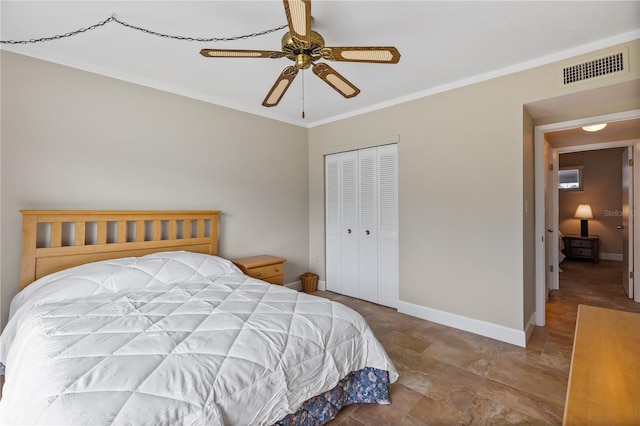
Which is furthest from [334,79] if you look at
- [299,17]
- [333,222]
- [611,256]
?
[611,256]

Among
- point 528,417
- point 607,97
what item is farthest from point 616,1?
point 528,417

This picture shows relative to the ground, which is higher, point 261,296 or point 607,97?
point 607,97

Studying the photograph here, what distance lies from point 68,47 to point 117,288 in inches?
76.7

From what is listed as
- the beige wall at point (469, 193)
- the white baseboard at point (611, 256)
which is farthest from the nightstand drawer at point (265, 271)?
the white baseboard at point (611, 256)

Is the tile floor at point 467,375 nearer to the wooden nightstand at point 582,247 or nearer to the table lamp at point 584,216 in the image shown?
the wooden nightstand at point 582,247

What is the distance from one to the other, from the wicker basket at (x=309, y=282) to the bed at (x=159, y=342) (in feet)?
5.14

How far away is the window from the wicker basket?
19.6ft

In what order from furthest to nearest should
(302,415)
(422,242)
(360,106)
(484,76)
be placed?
(360,106) → (422,242) → (484,76) → (302,415)

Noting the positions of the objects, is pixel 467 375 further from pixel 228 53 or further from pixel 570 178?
pixel 570 178

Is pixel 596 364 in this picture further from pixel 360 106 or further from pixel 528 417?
pixel 360 106

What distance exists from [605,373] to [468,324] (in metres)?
2.23

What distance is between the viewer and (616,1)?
5.82ft

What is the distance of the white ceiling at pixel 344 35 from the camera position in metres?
1.83

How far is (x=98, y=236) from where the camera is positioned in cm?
251
